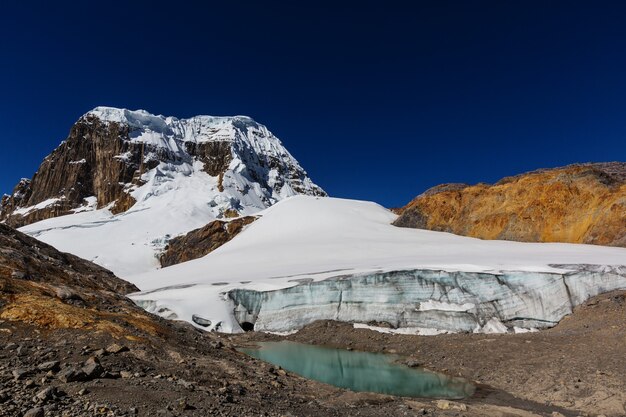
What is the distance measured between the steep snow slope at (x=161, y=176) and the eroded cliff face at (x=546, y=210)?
52645 mm

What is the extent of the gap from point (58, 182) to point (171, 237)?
260ft

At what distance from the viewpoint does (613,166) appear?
78.0 meters

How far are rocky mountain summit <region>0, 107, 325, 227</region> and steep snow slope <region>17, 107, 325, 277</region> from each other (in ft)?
1.02

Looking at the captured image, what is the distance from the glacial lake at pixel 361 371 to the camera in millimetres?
13969

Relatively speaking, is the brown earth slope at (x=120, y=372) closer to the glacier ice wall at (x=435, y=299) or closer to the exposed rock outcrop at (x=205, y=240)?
the glacier ice wall at (x=435, y=299)

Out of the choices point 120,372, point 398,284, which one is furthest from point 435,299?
point 120,372

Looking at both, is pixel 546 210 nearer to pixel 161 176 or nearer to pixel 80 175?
pixel 161 176

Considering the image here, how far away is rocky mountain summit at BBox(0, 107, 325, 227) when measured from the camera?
121 meters

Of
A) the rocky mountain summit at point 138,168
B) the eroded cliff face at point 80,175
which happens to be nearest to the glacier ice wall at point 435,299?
the rocky mountain summit at point 138,168

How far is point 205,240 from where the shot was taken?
2484 inches

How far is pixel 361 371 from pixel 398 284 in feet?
27.4

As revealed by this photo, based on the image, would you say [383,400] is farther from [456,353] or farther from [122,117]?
[122,117]

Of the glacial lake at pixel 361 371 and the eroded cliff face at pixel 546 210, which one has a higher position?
the eroded cliff face at pixel 546 210

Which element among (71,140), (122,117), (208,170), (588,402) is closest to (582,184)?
(588,402)
